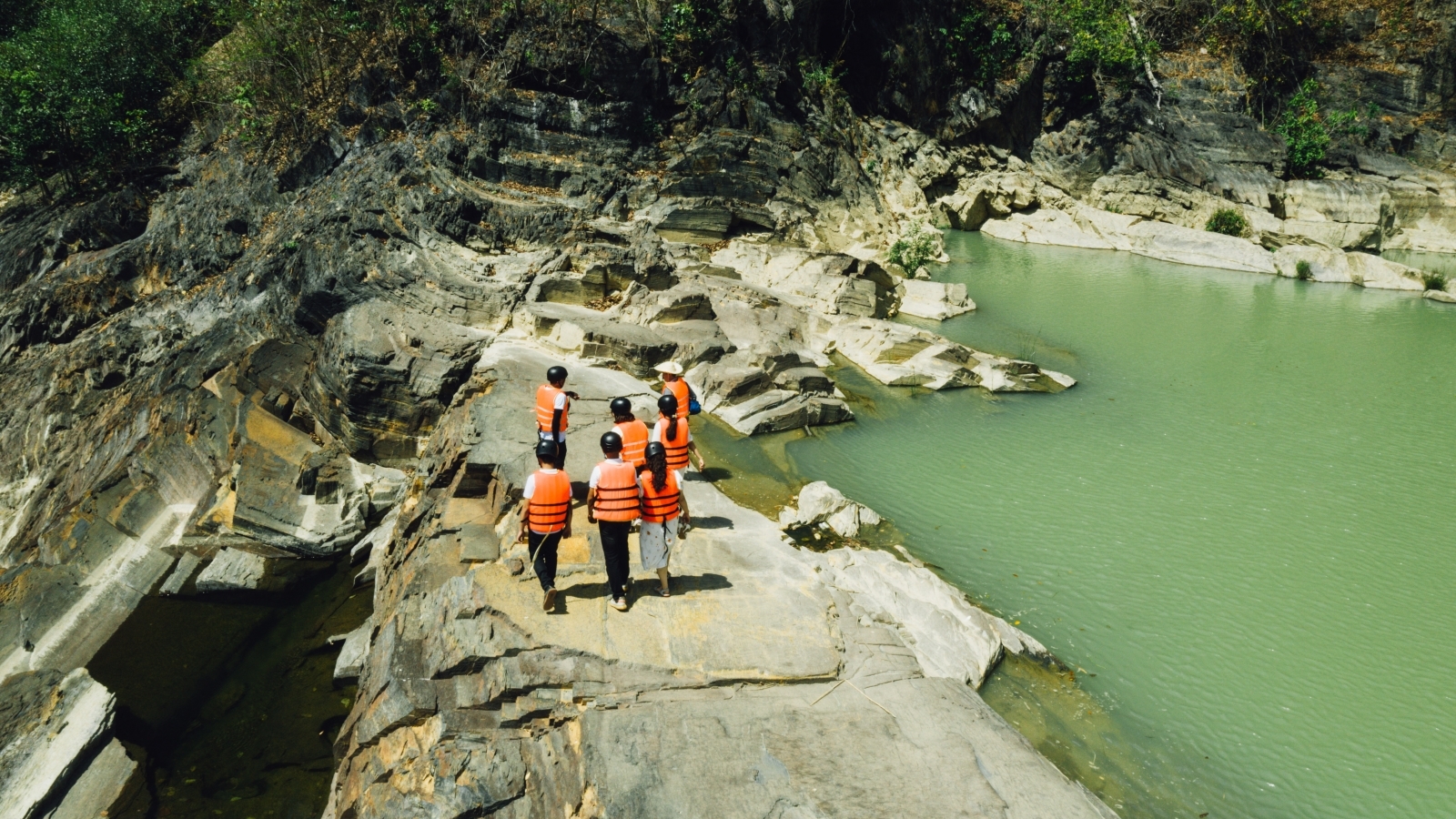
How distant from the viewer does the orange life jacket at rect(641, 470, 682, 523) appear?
6000 mm

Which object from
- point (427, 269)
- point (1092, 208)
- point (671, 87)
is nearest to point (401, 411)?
point (427, 269)

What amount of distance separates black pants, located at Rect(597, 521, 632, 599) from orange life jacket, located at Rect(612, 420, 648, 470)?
118 centimetres

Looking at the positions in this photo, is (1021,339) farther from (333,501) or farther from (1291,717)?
(333,501)

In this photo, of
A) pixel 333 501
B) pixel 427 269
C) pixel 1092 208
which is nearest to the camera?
pixel 333 501

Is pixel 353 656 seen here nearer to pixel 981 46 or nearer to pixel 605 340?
pixel 605 340

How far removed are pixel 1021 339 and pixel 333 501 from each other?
49.3 feet

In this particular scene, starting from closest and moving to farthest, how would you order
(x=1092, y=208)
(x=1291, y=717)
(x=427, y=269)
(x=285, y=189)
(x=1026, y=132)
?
(x=1291, y=717)
(x=427, y=269)
(x=285, y=189)
(x=1092, y=208)
(x=1026, y=132)

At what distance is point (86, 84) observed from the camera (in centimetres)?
2106

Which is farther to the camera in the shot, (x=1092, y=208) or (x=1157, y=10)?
(x=1157, y=10)

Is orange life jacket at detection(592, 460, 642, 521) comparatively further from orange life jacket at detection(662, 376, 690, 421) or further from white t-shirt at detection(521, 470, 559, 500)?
orange life jacket at detection(662, 376, 690, 421)

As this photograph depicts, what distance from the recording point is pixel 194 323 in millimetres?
16891

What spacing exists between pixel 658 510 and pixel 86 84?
2611cm

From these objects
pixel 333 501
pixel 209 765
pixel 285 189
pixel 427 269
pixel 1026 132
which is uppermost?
pixel 1026 132

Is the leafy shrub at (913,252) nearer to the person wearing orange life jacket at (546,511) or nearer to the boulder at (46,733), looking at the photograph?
the person wearing orange life jacket at (546,511)
